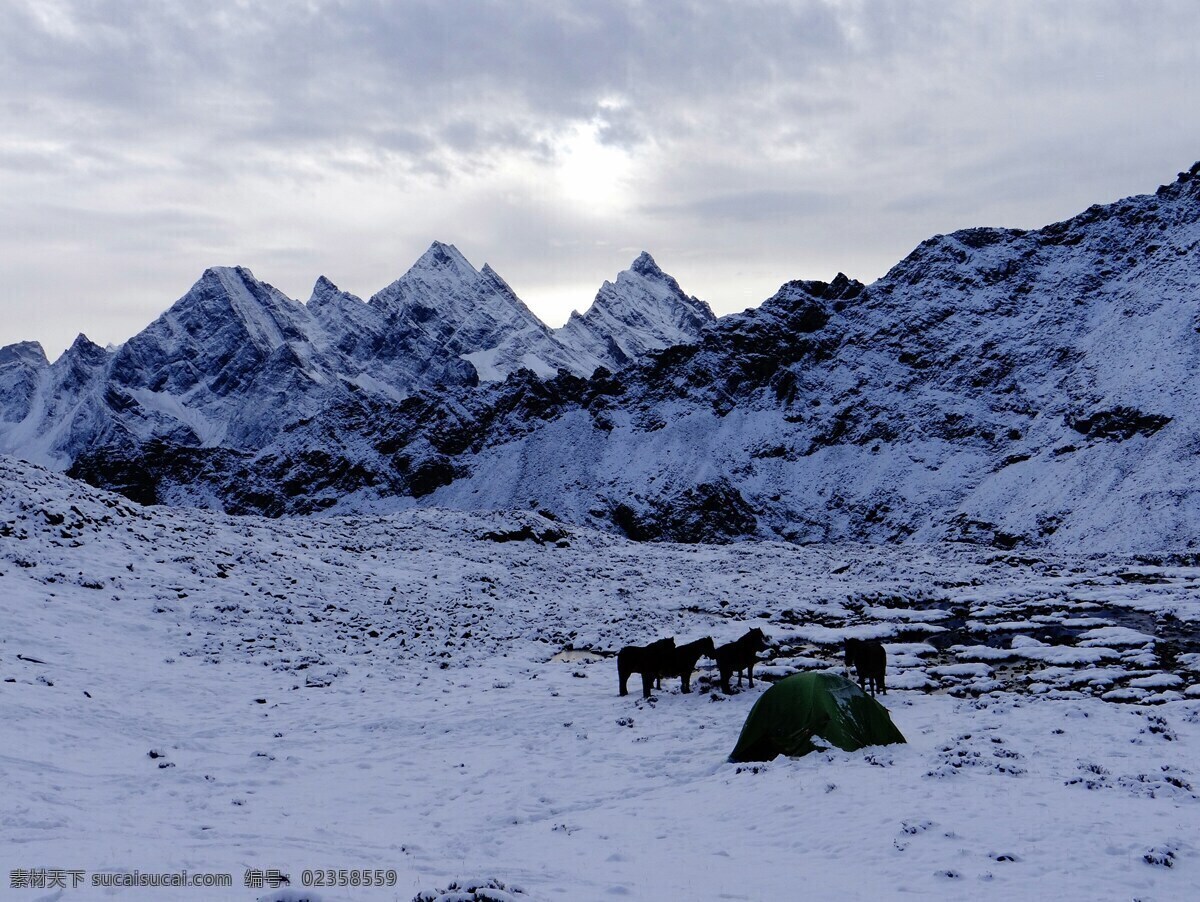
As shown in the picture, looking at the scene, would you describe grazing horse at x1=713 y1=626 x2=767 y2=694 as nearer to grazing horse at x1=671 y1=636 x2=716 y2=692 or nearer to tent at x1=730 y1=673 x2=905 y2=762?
grazing horse at x1=671 y1=636 x2=716 y2=692

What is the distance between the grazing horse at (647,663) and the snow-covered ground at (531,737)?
549 millimetres

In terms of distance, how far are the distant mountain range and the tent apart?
67.0 m

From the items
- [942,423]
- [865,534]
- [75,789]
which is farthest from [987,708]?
[942,423]

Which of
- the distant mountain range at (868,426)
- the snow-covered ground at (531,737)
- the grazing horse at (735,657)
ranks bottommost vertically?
the snow-covered ground at (531,737)

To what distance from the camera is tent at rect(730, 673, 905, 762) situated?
16312 millimetres

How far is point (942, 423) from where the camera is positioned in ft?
393

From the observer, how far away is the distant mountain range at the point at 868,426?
92.4 metres

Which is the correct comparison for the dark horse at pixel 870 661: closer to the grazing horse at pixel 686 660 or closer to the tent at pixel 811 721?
the grazing horse at pixel 686 660

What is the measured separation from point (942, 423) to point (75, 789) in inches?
4790

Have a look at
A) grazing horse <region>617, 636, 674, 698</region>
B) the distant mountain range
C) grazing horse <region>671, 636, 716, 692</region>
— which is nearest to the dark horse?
grazing horse <region>671, 636, 716, 692</region>

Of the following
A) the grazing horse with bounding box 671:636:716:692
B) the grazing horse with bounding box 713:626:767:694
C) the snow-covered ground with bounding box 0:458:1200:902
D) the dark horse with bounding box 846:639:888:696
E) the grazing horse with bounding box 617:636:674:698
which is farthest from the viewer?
the grazing horse with bounding box 671:636:716:692

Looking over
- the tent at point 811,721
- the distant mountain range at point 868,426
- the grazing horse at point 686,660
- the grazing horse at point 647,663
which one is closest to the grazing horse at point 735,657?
the grazing horse at point 686,660

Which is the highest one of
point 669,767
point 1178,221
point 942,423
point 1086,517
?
point 1178,221

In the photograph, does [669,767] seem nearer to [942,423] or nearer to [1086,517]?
[1086,517]
